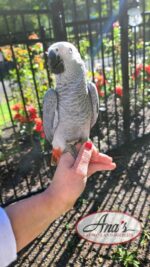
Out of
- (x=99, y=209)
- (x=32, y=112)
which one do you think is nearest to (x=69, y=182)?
(x=99, y=209)

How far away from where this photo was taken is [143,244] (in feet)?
8.07

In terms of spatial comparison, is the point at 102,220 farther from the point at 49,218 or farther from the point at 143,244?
the point at 49,218

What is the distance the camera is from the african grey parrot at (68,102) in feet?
4.92

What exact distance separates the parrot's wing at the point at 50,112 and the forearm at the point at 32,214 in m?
0.73

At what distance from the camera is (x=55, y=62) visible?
145cm

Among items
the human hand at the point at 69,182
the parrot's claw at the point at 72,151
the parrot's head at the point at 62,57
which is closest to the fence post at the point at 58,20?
the parrot's head at the point at 62,57

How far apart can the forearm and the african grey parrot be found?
44cm

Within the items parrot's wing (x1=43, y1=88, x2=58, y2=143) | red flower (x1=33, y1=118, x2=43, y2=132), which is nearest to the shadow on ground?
red flower (x1=33, y1=118, x2=43, y2=132)

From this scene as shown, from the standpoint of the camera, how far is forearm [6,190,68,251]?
3.40ft

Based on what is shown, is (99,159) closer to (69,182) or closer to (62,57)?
(69,182)

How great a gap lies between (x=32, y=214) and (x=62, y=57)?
0.76m

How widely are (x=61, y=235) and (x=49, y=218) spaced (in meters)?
1.65

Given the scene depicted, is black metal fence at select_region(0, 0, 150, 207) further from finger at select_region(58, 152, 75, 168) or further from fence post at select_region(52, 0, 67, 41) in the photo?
finger at select_region(58, 152, 75, 168)

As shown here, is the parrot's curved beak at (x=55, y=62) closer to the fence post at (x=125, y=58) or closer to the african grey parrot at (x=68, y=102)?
the african grey parrot at (x=68, y=102)
